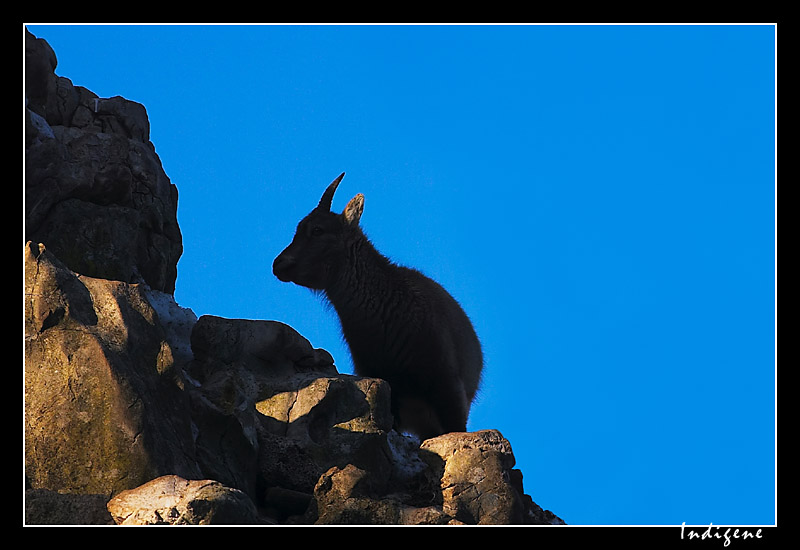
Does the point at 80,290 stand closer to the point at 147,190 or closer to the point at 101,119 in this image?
the point at 147,190

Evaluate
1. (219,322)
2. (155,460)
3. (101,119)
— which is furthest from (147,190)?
(155,460)

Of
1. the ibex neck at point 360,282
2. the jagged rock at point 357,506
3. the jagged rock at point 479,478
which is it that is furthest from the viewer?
the ibex neck at point 360,282

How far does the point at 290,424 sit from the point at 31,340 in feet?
10.8

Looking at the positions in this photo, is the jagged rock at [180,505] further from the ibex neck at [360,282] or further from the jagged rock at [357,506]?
the ibex neck at [360,282]

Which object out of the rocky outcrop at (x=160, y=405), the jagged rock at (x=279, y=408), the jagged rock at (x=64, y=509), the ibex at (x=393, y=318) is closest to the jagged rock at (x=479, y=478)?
the rocky outcrop at (x=160, y=405)

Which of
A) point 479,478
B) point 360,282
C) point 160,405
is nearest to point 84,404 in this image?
point 160,405

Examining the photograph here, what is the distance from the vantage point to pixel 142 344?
10.9 metres

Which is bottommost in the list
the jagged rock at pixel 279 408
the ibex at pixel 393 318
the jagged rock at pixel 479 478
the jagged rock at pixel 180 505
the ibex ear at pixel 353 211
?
Result: the jagged rock at pixel 180 505

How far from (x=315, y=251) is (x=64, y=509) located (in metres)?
7.02

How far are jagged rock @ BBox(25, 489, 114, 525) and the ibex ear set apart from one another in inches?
294

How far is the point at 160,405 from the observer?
1034 cm

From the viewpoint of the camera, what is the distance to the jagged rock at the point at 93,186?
12656mm

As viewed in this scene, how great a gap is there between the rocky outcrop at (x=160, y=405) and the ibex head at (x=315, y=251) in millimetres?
1909

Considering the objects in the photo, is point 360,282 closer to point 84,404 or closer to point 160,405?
point 160,405
